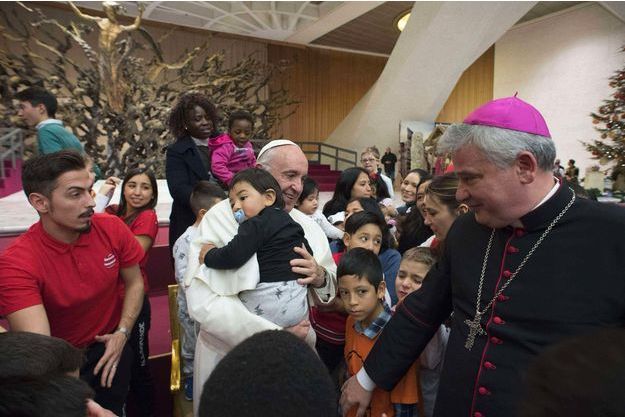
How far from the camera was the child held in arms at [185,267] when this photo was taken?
2.46m

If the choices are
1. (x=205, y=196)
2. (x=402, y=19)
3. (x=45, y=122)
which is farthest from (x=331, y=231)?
(x=402, y=19)

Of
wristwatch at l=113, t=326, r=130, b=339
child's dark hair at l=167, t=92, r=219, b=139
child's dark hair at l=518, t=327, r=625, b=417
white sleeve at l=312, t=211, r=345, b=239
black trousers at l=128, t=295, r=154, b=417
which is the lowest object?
black trousers at l=128, t=295, r=154, b=417

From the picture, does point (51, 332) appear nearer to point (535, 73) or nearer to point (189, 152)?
point (189, 152)

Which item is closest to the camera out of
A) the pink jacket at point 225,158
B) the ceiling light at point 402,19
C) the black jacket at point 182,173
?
the black jacket at point 182,173

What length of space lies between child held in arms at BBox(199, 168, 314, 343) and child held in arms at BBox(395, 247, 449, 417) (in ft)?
1.45

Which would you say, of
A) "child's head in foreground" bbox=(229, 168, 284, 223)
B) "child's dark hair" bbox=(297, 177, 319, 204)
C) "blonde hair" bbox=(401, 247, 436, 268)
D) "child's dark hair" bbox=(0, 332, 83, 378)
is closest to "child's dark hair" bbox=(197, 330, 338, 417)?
"child's dark hair" bbox=(0, 332, 83, 378)

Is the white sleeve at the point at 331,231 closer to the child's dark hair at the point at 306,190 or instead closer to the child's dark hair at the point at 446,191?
the child's dark hair at the point at 306,190

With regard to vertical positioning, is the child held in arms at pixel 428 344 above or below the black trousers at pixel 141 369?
above

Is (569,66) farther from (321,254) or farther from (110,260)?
(110,260)

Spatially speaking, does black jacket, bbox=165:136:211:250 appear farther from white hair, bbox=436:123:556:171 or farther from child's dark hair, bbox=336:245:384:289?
white hair, bbox=436:123:556:171

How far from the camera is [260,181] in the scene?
5.47 feet

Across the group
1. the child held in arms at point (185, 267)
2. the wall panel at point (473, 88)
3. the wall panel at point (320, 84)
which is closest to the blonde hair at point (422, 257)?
the child held in arms at point (185, 267)

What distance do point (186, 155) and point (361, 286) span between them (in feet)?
6.07

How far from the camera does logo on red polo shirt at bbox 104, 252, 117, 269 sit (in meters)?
1.71
